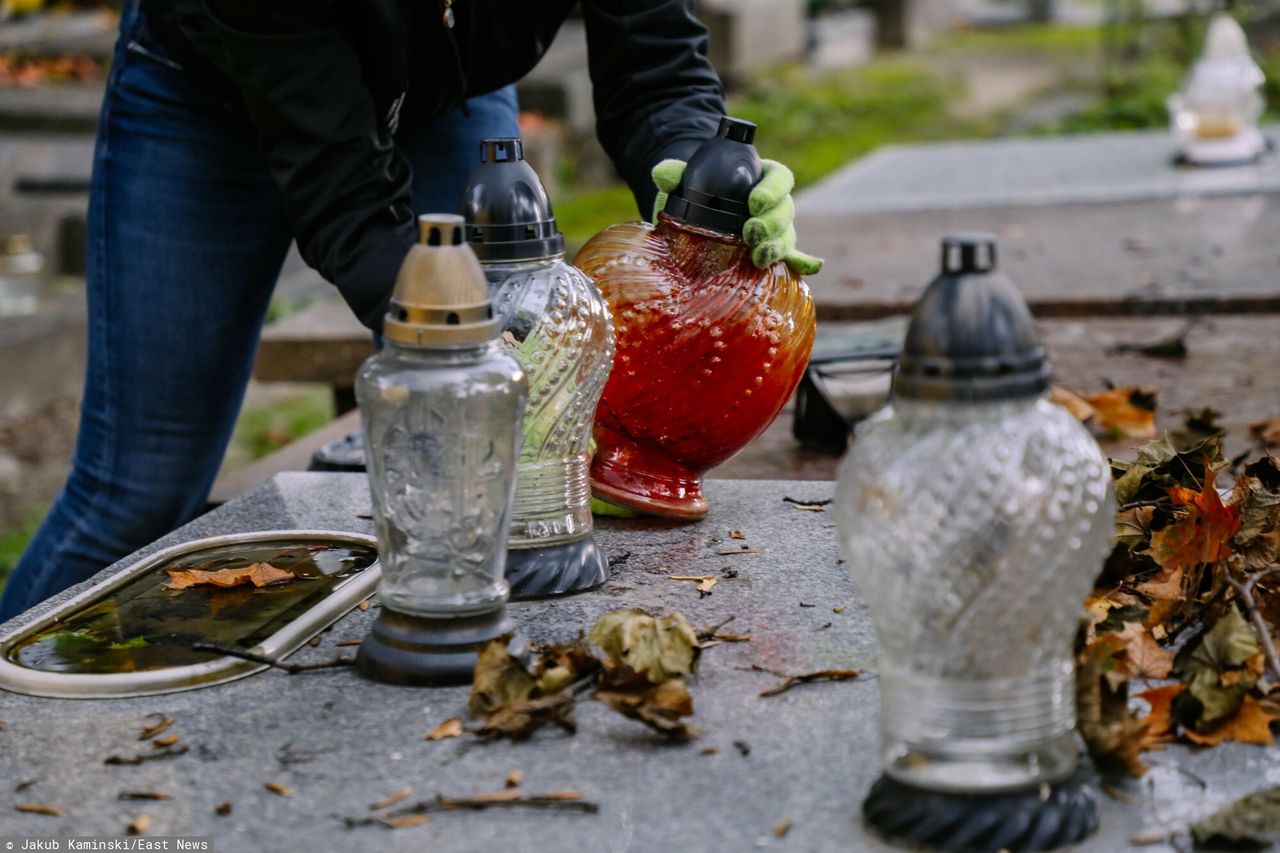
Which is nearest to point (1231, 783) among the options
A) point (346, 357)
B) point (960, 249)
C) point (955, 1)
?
point (960, 249)

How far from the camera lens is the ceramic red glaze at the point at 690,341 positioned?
212 cm

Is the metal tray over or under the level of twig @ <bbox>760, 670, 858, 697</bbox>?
over

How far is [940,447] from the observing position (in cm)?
135

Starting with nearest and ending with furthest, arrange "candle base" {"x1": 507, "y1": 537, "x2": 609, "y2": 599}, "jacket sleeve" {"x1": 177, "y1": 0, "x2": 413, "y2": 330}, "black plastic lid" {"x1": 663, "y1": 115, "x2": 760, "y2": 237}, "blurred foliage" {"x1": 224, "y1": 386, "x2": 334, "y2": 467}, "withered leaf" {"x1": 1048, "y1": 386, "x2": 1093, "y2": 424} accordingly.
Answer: "candle base" {"x1": 507, "y1": 537, "x2": 609, "y2": 599}
"black plastic lid" {"x1": 663, "y1": 115, "x2": 760, "y2": 237}
"jacket sleeve" {"x1": 177, "y1": 0, "x2": 413, "y2": 330}
"withered leaf" {"x1": 1048, "y1": 386, "x2": 1093, "y2": 424}
"blurred foliage" {"x1": 224, "y1": 386, "x2": 334, "y2": 467}

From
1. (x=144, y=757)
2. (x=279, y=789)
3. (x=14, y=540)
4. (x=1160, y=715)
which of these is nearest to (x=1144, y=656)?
(x=1160, y=715)

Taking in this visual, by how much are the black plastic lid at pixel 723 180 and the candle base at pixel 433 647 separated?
2.13ft

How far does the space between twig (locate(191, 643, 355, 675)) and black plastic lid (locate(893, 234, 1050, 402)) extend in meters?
0.76

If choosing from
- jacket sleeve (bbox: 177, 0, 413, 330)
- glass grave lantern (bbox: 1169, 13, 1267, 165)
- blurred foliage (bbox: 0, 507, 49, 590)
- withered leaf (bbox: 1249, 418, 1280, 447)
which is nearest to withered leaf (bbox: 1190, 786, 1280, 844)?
jacket sleeve (bbox: 177, 0, 413, 330)

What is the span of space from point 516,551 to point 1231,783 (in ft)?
2.90

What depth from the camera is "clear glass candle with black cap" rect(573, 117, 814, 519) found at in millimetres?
2100

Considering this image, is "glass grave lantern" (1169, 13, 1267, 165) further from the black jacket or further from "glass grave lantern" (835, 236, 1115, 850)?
"glass grave lantern" (835, 236, 1115, 850)

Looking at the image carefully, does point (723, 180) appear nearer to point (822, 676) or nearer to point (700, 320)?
point (700, 320)

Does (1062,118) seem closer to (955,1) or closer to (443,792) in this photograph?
(955,1)

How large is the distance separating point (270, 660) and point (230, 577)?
30cm
